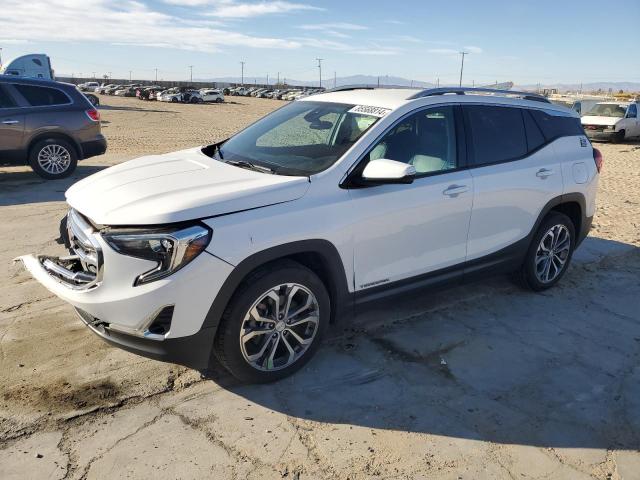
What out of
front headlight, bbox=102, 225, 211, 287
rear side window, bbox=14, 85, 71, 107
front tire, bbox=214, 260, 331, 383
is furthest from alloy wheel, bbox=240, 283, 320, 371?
rear side window, bbox=14, 85, 71, 107

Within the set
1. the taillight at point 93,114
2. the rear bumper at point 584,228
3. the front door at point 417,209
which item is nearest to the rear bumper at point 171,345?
the front door at point 417,209

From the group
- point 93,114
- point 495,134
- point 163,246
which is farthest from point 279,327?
point 93,114

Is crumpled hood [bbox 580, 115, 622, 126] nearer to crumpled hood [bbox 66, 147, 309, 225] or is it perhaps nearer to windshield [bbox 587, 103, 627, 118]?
windshield [bbox 587, 103, 627, 118]

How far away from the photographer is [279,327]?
3.33m

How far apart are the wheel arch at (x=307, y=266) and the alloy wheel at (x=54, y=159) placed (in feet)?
24.8

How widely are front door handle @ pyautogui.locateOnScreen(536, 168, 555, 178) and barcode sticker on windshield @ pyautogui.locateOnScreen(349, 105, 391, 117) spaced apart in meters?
1.63

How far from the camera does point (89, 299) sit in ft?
9.89

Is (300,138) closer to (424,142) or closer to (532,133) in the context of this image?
(424,142)

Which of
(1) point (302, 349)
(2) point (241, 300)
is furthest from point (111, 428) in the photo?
(1) point (302, 349)

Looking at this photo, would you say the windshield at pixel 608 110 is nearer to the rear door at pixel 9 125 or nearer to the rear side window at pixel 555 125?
the rear side window at pixel 555 125

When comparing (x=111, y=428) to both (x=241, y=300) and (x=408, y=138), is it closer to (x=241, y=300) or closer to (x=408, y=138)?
(x=241, y=300)

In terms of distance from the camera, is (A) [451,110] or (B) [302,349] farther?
(A) [451,110]

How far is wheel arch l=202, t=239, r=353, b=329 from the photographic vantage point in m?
3.03

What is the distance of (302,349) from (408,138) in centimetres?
163
